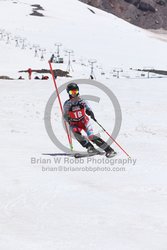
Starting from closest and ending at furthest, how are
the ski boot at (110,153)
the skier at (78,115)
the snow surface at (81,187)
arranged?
the snow surface at (81,187) → the skier at (78,115) → the ski boot at (110,153)

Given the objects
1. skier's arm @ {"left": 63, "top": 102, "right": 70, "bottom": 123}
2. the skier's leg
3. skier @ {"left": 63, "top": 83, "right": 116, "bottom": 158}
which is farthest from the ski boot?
skier's arm @ {"left": 63, "top": 102, "right": 70, "bottom": 123}

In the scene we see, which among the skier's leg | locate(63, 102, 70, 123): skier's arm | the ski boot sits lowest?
the ski boot

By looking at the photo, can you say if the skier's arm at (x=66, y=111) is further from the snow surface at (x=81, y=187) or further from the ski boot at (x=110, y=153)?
the ski boot at (x=110, y=153)

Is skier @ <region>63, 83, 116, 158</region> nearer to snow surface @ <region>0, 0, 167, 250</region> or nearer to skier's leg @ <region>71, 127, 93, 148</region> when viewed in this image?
skier's leg @ <region>71, 127, 93, 148</region>

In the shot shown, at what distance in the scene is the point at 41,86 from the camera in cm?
2717

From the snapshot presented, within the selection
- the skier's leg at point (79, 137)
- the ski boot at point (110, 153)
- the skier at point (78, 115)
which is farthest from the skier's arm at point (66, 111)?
the ski boot at point (110, 153)

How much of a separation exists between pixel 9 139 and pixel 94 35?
68783mm

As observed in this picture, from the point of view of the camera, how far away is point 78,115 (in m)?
10.6

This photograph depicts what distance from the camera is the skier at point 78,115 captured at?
1049cm

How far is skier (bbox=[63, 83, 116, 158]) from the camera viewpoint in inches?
413

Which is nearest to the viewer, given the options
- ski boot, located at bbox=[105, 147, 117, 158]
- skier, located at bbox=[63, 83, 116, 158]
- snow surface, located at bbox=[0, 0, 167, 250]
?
snow surface, located at bbox=[0, 0, 167, 250]

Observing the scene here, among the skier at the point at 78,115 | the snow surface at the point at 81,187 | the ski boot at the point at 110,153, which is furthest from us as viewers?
the ski boot at the point at 110,153

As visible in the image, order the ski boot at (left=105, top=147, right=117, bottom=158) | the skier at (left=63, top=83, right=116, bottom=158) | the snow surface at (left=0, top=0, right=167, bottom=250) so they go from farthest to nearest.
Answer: the ski boot at (left=105, top=147, right=117, bottom=158), the skier at (left=63, top=83, right=116, bottom=158), the snow surface at (left=0, top=0, right=167, bottom=250)

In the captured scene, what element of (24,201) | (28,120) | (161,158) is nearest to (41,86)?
(28,120)
